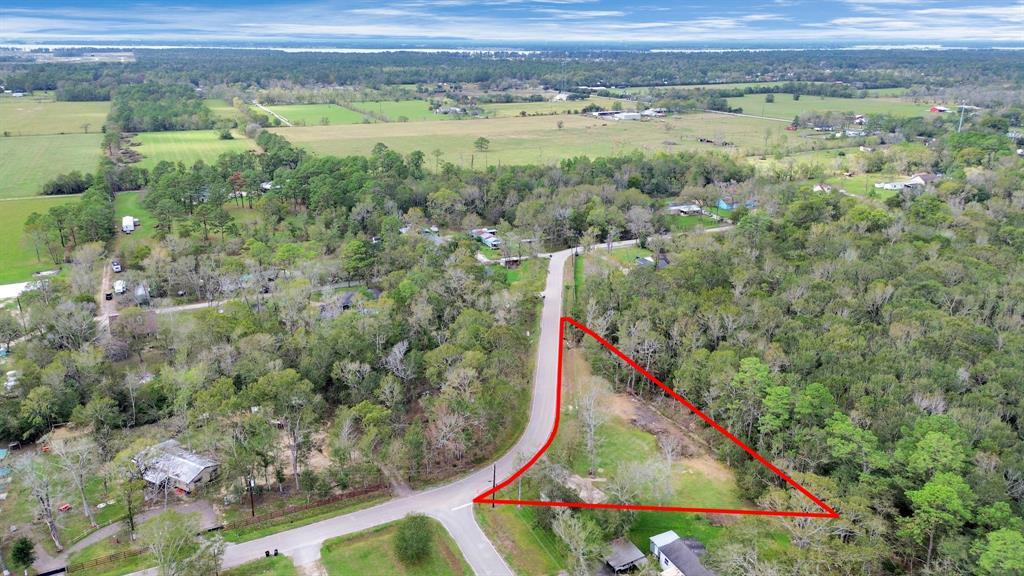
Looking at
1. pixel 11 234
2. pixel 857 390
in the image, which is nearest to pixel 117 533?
pixel 857 390

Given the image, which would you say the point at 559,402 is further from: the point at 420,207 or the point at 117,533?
the point at 420,207

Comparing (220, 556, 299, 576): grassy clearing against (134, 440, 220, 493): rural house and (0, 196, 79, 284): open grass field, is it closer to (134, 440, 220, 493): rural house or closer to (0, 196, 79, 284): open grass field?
(134, 440, 220, 493): rural house

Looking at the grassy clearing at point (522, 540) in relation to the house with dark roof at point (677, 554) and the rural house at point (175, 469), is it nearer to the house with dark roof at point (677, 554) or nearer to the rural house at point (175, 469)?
the house with dark roof at point (677, 554)

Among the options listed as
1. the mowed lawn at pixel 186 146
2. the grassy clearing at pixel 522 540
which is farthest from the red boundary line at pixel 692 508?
the mowed lawn at pixel 186 146

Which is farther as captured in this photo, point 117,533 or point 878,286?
point 878,286

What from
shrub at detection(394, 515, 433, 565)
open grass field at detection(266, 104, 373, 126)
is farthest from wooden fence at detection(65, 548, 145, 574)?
open grass field at detection(266, 104, 373, 126)

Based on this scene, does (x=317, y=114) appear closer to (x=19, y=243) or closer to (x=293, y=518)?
(x=19, y=243)

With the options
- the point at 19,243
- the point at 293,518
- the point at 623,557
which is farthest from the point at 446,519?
the point at 19,243
